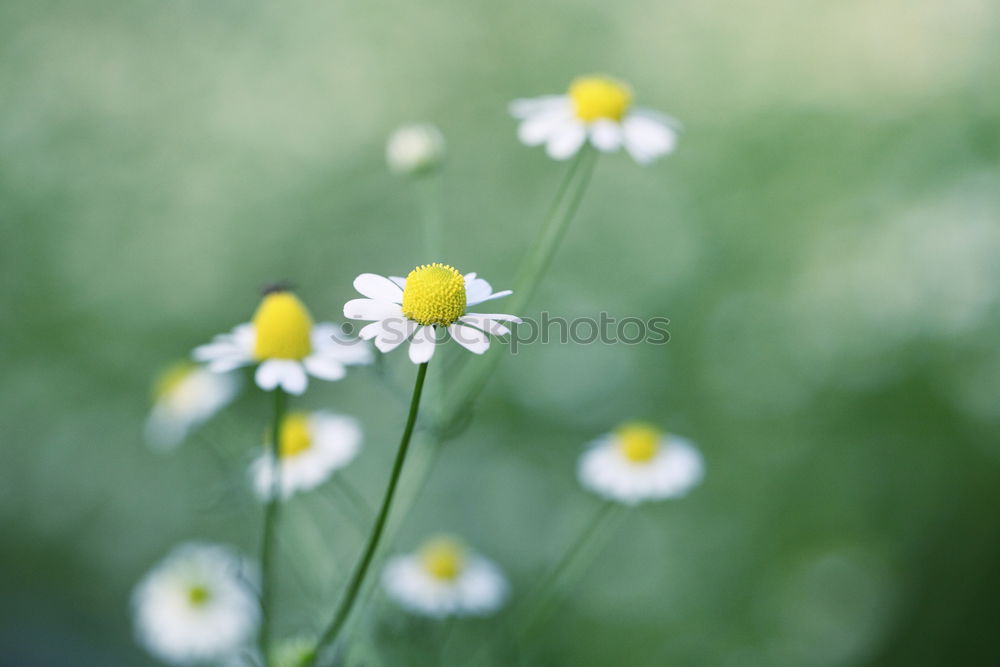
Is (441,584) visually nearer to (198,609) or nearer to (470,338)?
(198,609)

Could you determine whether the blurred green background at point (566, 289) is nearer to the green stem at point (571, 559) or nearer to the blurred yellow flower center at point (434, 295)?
the green stem at point (571, 559)

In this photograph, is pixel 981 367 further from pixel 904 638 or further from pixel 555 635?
pixel 555 635

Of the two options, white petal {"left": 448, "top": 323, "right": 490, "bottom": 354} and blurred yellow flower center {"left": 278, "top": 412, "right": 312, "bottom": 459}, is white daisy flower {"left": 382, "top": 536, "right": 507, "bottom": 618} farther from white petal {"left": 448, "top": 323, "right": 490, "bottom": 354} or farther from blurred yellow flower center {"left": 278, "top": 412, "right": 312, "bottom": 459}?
white petal {"left": 448, "top": 323, "right": 490, "bottom": 354}

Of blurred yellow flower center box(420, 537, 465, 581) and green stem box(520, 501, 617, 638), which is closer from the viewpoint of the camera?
blurred yellow flower center box(420, 537, 465, 581)

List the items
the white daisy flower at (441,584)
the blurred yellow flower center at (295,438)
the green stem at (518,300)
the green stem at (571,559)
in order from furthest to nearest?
1. the green stem at (571,559)
2. the white daisy flower at (441,584)
3. the blurred yellow flower center at (295,438)
4. the green stem at (518,300)

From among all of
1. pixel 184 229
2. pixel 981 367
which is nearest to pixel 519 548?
pixel 981 367

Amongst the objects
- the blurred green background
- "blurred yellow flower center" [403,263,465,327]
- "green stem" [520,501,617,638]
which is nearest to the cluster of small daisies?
"blurred yellow flower center" [403,263,465,327]

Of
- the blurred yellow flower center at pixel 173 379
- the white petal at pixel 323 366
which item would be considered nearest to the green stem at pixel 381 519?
the white petal at pixel 323 366
